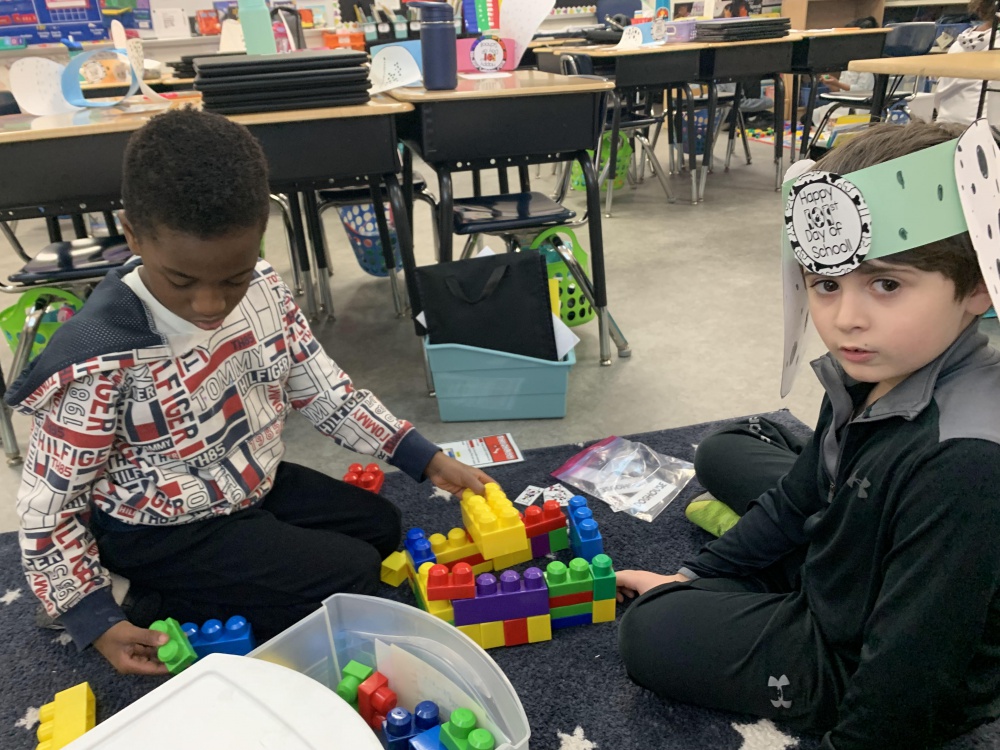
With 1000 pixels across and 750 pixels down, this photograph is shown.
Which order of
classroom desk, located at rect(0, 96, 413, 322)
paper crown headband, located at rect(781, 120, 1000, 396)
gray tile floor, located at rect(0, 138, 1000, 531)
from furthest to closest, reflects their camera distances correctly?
gray tile floor, located at rect(0, 138, 1000, 531) < classroom desk, located at rect(0, 96, 413, 322) < paper crown headband, located at rect(781, 120, 1000, 396)

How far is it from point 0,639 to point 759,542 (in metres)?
1.22

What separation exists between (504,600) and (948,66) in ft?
5.91

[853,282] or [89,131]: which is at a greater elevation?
[89,131]

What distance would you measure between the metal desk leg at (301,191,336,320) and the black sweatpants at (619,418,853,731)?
68.3 inches

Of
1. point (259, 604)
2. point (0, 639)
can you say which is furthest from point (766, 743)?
point (0, 639)

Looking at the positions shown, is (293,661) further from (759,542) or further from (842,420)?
(842,420)

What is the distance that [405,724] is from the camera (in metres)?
0.89

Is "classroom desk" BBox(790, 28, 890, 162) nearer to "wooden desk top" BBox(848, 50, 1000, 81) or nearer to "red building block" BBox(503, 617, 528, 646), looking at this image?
"wooden desk top" BBox(848, 50, 1000, 81)

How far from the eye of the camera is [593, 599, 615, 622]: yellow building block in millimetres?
1173

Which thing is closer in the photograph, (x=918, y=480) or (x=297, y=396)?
(x=918, y=480)

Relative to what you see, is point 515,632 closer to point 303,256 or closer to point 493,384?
point 493,384

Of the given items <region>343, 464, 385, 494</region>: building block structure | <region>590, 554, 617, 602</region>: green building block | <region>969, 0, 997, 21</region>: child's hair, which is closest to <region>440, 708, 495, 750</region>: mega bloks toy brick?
<region>590, 554, 617, 602</region>: green building block

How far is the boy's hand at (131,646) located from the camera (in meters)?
1.04

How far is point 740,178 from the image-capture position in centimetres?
420
